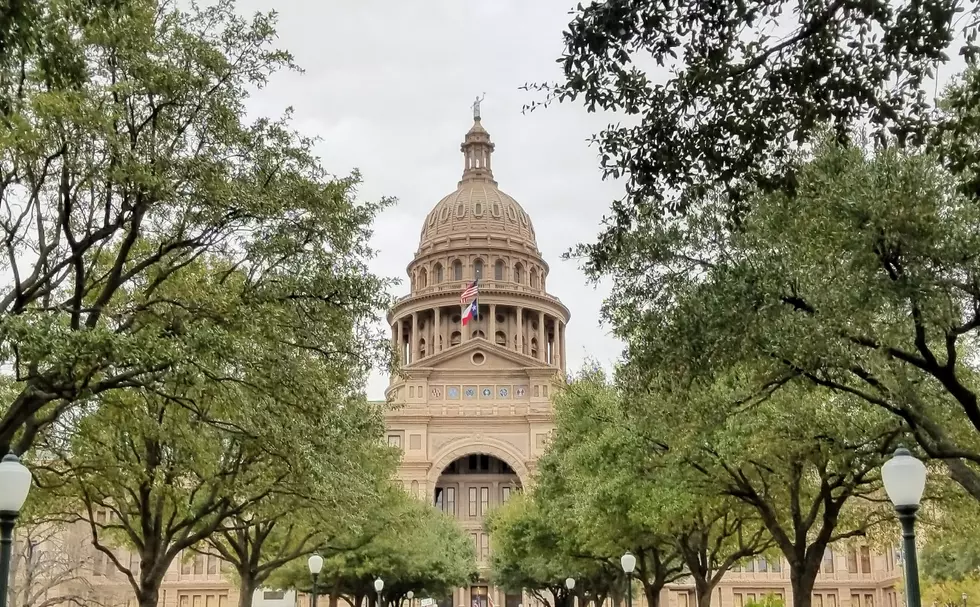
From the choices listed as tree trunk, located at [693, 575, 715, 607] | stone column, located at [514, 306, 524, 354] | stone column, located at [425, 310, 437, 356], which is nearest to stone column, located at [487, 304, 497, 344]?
stone column, located at [514, 306, 524, 354]

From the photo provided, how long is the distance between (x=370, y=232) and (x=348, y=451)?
6.02 m

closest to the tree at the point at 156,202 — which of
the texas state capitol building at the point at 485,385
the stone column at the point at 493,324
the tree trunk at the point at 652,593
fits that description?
the tree trunk at the point at 652,593

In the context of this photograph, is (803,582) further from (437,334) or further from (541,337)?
(541,337)

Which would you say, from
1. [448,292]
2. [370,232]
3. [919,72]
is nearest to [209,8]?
[370,232]

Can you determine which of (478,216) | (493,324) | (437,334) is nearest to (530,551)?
(493,324)

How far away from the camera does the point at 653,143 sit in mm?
11820

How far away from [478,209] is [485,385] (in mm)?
31912

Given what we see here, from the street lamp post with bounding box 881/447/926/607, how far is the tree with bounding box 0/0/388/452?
33.1ft

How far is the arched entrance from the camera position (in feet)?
311

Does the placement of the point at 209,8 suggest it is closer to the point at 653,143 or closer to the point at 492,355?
the point at 653,143

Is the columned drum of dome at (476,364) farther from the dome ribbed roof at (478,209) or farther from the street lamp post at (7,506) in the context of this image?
the street lamp post at (7,506)

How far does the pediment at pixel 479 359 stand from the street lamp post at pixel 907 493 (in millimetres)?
83995

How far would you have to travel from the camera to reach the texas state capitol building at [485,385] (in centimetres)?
8669

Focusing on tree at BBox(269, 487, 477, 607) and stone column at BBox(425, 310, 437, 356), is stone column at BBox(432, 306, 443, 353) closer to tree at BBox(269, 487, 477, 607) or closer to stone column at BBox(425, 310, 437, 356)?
stone column at BBox(425, 310, 437, 356)
